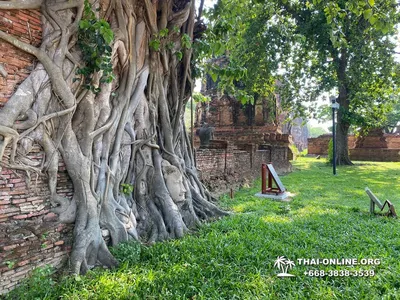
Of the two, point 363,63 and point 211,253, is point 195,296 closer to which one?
point 211,253

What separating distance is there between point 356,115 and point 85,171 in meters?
14.8

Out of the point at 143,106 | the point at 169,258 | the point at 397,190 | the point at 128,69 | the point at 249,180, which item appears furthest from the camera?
the point at 249,180

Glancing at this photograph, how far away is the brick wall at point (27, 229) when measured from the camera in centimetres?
270

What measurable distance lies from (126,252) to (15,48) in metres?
2.53

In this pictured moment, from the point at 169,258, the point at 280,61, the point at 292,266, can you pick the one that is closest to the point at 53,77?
the point at 169,258

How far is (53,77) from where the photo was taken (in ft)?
10.4

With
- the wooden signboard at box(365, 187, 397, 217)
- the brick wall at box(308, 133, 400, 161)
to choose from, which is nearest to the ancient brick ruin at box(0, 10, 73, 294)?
the wooden signboard at box(365, 187, 397, 217)

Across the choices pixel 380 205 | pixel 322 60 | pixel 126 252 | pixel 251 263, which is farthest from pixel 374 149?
pixel 126 252

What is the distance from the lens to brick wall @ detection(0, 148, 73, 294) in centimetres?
270

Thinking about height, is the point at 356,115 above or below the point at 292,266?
above

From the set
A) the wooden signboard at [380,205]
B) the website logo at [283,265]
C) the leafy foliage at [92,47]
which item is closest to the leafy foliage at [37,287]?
the leafy foliage at [92,47]

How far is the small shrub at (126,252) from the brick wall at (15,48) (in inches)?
79.1

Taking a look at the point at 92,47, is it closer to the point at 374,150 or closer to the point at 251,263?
the point at 251,263

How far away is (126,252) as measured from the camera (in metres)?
3.39
